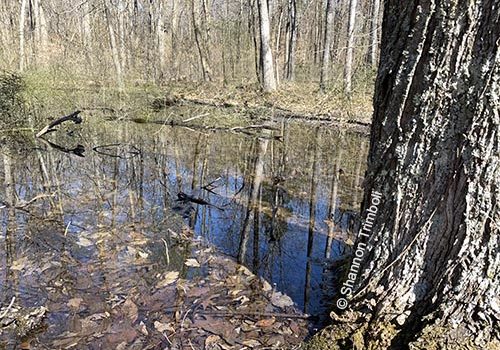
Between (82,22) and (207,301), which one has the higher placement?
(82,22)

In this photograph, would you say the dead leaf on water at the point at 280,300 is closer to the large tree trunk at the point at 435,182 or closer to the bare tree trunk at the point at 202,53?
the large tree trunk at the point at 435,182

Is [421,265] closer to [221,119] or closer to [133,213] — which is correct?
[133,213]

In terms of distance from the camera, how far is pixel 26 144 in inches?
313

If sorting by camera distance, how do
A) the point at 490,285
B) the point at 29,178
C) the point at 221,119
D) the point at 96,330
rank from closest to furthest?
the point at 490,285 → the point at 96,330 → the point at 29,178 → the point at 221,119

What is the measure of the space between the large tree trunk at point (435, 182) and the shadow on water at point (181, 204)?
860 mm

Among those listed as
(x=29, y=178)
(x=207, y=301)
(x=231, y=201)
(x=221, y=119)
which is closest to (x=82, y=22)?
(x=221, y=119)

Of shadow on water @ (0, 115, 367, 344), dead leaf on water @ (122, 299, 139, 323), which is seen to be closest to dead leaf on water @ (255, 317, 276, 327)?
shadow on water @ (0, 115, 367, 344)

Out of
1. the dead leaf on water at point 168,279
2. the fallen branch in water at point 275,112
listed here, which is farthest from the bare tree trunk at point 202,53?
the dead leaf on water at point 168,279

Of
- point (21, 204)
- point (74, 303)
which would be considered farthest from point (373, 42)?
point (21, 204)

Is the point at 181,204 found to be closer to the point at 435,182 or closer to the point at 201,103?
the point at 435,182

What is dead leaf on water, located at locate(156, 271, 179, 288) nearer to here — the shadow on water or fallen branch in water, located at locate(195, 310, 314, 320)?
the shadow on water

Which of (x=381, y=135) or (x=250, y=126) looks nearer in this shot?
(x=381, y=135)

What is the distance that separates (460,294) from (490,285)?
0.47ft

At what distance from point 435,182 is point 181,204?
366cm
